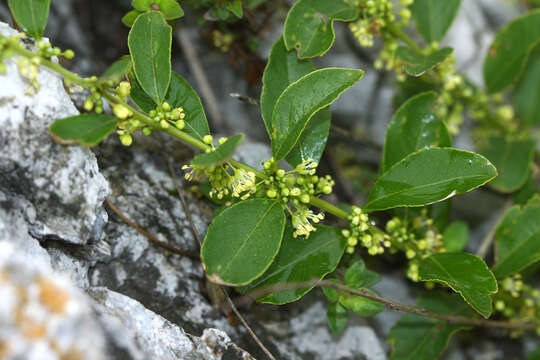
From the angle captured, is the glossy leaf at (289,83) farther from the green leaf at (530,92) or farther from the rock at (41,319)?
the green leaf at (530,92)

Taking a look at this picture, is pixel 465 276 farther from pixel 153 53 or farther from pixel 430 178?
pixel 153 53

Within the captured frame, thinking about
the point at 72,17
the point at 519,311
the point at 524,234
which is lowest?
the point at 519,311

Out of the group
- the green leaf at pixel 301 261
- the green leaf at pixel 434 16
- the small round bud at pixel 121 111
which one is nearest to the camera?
the small round bud at pixel 121 111

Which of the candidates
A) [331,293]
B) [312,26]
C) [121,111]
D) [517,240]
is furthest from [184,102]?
[517,240]

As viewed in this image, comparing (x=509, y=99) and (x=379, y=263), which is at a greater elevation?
(x=509, y=99)

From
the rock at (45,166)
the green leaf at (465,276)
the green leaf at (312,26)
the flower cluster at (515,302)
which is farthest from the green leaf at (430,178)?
the rock at (45,166)

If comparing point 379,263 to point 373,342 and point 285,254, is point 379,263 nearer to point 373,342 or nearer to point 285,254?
point 373,342

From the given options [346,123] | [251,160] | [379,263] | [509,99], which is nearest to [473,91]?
[509,99]
